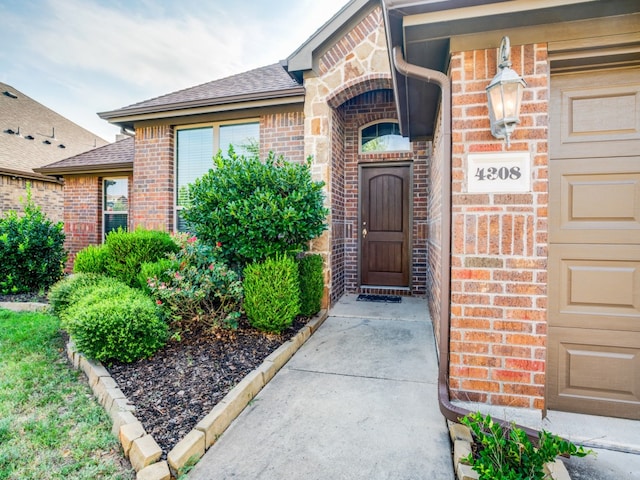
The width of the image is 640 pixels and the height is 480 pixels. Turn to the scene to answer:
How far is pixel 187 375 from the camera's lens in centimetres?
271

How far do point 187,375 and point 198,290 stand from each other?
3.27 ft

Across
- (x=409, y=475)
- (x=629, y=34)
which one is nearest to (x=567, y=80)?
(x=629, y=34)

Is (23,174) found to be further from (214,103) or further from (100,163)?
(214,103)

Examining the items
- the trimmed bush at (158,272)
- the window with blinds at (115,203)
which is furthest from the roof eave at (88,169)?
the trimmed bush at (158,272)

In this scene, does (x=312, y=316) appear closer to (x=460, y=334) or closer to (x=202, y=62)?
(x=460, y=334)

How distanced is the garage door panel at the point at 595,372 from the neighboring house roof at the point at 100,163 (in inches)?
312

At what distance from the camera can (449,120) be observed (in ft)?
7.45

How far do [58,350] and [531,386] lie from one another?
14.4 ft

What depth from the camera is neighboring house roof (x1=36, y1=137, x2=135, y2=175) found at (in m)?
7.21

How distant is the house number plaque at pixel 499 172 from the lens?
2080 mm

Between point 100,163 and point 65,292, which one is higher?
point 100,163

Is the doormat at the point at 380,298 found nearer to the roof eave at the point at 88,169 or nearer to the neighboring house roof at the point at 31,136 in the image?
the roof eave at the point at 88,169

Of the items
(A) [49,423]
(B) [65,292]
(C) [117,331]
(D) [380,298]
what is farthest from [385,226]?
(A) [49,423]

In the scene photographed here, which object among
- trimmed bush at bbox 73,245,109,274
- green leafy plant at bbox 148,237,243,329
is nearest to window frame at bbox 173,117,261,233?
trimmed bush at bbox 73,245,109,274
